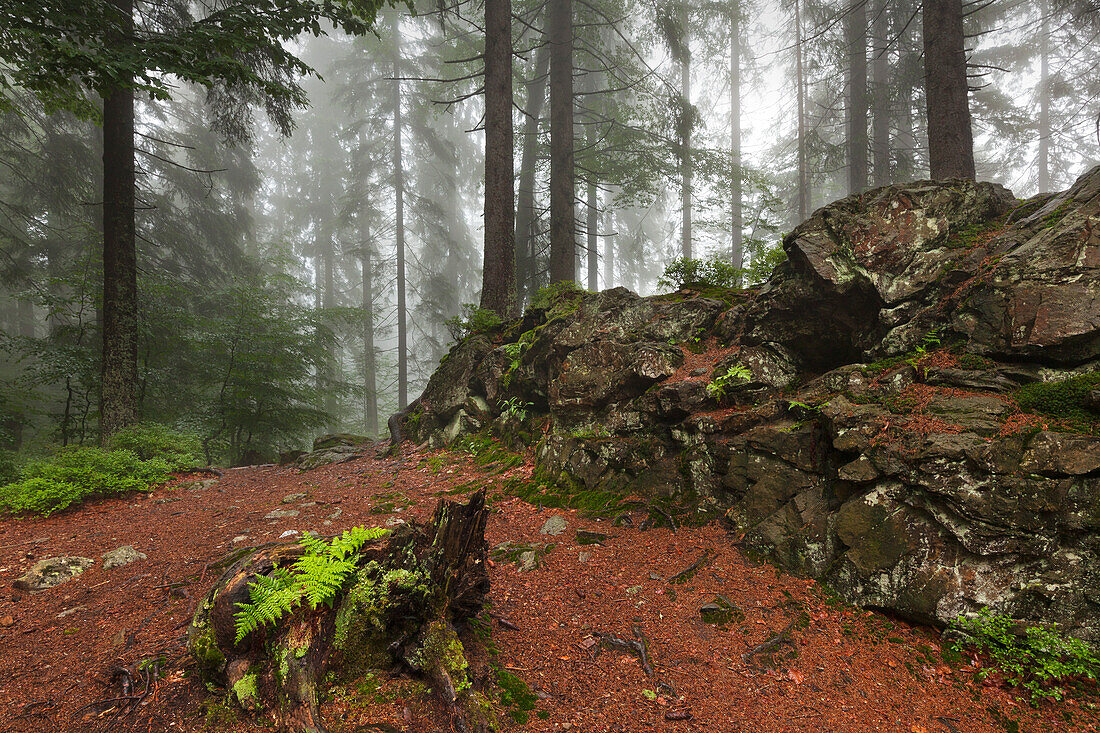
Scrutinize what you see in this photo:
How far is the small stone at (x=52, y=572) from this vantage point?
3.94 m

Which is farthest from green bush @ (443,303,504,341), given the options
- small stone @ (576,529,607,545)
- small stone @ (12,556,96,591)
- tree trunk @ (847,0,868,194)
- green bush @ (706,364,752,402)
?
tree trunk @ (847,0,868,194)

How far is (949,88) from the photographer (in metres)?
6.96

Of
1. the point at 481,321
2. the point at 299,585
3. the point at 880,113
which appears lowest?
the point at 299,585

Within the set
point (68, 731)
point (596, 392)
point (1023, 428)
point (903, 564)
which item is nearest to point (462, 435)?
point (596, 392)

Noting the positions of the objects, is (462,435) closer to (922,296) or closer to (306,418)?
(306,418)

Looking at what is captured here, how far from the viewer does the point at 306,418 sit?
12.1 m

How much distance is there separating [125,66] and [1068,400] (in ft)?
35.3

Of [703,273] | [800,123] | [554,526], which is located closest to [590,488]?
[554,526]

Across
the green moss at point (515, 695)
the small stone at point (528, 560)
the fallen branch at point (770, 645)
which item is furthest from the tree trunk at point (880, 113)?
the green moss at point (515, 695)

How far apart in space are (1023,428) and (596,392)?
427 centimetres

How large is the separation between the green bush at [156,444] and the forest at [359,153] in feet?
1.75

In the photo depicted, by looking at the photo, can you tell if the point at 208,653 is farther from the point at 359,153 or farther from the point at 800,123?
the point at 359,153

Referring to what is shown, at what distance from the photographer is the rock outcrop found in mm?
→ 3115

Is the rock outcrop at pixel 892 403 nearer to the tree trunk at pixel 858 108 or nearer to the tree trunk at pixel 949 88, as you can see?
the tree trunk at pixel 949 88
